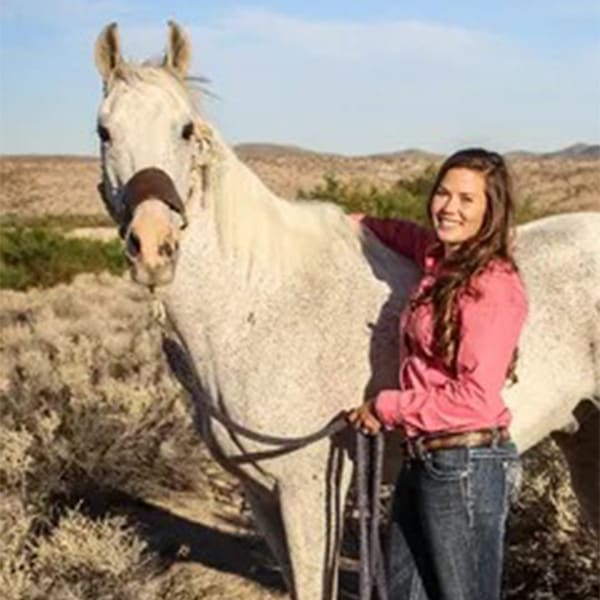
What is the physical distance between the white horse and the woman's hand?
0.47 meters

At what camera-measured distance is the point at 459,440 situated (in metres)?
3.26

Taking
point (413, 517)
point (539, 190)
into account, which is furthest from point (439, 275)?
point (539, 190)

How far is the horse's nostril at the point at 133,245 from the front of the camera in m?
3.61

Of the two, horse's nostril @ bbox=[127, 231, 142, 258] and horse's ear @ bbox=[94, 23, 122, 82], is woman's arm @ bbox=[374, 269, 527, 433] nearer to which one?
horse's nostril @ bbox=[127, 231, 142, 258]

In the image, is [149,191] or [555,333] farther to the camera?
[555,333]

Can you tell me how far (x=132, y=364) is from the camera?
11.5m

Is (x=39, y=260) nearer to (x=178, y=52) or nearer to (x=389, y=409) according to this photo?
(x=178, y=52)

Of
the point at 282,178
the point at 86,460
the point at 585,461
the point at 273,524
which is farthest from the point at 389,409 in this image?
the point at 282,178

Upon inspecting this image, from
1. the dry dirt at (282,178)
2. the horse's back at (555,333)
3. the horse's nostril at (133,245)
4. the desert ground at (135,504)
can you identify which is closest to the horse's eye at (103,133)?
the horse's nostril at (133,245)

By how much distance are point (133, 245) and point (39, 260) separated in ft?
69.4

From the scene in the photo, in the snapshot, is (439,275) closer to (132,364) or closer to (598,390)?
(598,390)

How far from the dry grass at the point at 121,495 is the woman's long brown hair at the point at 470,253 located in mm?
2801

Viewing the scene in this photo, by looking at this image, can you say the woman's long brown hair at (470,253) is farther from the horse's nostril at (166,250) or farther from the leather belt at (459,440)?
the horse's nostril at (166,250)

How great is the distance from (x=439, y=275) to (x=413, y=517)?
693 millimetres
